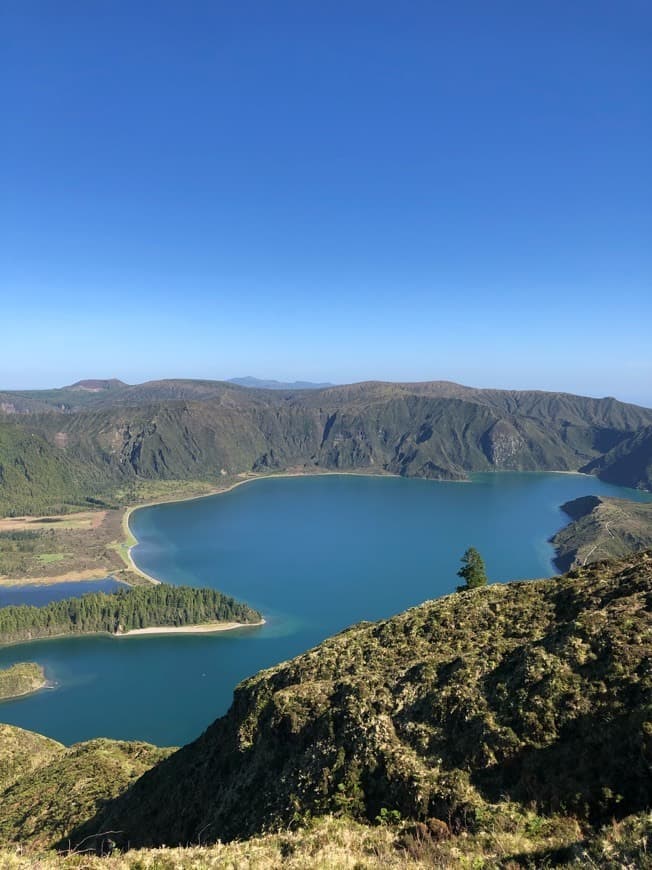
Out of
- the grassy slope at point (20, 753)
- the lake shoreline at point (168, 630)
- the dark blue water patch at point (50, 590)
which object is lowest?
the dark blue water patch at point (50, 590)

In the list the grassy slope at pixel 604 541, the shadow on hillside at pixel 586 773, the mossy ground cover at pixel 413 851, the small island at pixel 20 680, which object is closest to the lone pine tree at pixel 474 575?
the shadow on hillside at pixel 586 773

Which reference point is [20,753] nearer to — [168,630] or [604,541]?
[168,630]

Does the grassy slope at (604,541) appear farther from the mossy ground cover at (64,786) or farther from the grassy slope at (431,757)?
the grassy slope at (431,757)

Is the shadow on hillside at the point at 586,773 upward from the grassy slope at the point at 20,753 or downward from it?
upward

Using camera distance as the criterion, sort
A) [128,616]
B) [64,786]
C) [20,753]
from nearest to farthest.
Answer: [64,786]
[20,753]
[128,616]

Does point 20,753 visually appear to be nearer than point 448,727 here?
No

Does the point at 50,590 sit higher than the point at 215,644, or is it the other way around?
the point at 215,644

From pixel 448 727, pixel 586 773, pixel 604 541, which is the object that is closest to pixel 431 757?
pixel 448 727
